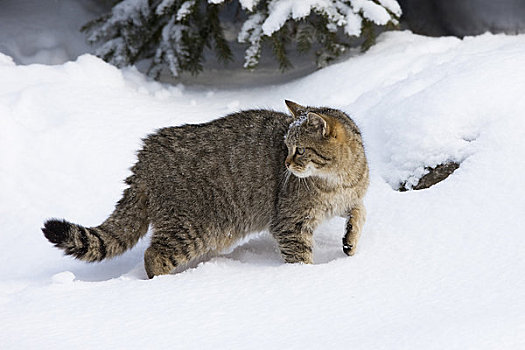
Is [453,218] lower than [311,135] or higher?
lower

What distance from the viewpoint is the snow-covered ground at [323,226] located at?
2.61 m

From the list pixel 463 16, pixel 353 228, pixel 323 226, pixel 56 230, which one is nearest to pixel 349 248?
pixel 353 228

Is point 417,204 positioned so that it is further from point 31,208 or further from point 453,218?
point 31,208

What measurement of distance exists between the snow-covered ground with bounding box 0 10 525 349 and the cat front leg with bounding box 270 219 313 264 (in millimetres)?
111

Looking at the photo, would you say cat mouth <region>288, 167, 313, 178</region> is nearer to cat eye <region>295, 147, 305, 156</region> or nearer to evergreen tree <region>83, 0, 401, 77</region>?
cat eye <region>295, 147, 305, 156</region>

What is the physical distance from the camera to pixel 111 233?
3443mm

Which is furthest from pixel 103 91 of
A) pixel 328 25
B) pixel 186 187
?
pixel 186 187

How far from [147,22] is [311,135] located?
3.28 metres

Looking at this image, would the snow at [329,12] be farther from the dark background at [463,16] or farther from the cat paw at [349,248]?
the cat paw at [349,248]

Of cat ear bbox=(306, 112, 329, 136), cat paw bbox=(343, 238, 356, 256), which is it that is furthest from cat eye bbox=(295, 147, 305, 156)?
cat paw bbox=(343, 238, 356, 256)

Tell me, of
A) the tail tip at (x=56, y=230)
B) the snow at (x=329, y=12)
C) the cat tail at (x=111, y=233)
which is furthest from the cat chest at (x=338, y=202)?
the snow at (x=329, y=12)

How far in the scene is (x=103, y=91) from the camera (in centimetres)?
548

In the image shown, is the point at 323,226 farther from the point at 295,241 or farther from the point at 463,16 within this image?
the point at 463,16

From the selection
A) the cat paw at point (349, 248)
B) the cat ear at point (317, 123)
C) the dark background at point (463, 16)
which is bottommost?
the dark background at point (463, 16)
